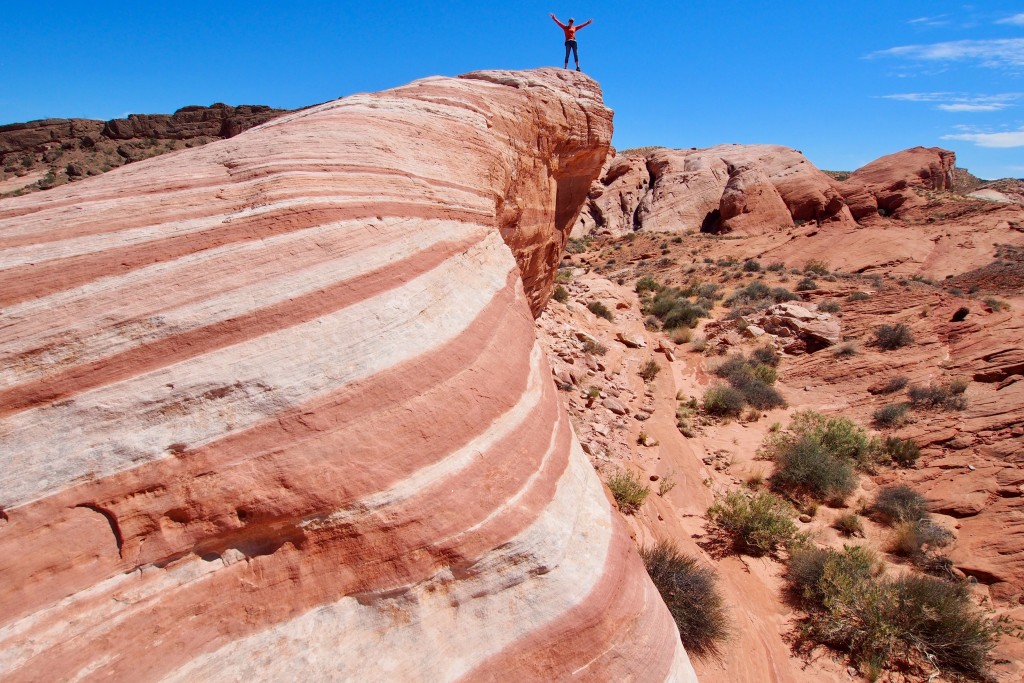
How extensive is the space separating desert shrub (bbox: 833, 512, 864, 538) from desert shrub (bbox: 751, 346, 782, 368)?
5119mm

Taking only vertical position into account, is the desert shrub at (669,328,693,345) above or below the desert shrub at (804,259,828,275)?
below

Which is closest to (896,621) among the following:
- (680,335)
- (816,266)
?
(680,335)

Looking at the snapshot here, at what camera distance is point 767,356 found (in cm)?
1126

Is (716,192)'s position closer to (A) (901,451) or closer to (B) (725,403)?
(B) (725,403)

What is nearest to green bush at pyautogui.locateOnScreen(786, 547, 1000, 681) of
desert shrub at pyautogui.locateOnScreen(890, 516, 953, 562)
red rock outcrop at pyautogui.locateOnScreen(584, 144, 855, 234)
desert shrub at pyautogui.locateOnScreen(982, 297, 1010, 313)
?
desert shrub at pyautogui.locateOnScreen(890, 516, 953, 562)

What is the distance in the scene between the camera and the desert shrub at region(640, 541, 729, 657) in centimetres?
448

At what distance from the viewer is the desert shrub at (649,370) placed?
9664 millimetres

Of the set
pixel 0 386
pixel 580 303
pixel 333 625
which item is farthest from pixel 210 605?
pixel 580 303

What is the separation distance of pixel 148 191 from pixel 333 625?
2.41 metres

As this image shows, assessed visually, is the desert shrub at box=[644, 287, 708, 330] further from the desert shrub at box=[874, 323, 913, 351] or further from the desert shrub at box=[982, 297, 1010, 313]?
the desert shrub at box=[982, 297, 1010, 313]

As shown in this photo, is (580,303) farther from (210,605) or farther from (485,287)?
(210,605)

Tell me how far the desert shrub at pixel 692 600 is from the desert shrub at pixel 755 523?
2.94 feet

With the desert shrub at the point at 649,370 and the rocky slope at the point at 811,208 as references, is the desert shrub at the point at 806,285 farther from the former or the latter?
the desert shrub at the point at 649,370

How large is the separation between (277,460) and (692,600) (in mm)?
3957
